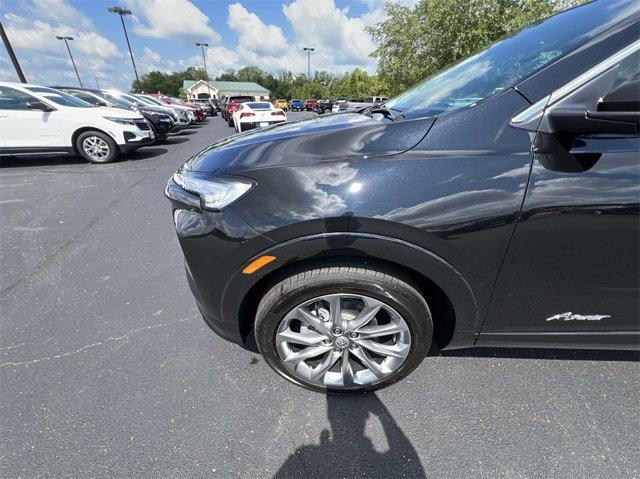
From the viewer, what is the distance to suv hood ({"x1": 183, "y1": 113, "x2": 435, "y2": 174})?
4.55 feet

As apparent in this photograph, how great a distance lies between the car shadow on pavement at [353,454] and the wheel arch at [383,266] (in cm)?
54

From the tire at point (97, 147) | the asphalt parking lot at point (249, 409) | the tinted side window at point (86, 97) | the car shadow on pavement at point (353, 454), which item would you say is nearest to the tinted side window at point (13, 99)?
the tire at point (97, 147)

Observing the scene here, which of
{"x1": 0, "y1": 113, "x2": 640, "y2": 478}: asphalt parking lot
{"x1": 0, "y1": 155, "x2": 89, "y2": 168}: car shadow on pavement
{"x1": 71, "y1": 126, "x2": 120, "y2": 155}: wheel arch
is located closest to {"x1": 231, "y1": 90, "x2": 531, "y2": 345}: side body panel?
{"x1": 0, "y1": 113, "x2": 640, "y2": 478}: asphalt parking lot

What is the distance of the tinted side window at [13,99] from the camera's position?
21.2 ft

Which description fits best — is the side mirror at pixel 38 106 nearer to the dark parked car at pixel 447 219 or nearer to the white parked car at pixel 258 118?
the white parked car at pixel 258 118

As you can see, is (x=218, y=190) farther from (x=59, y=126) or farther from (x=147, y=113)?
(x=147, y=113)

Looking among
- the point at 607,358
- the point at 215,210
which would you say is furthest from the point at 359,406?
the point at 607,358

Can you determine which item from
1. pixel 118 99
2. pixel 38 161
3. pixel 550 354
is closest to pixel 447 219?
pixel 550 354

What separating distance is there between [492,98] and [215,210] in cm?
132

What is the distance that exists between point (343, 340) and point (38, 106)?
8.32 m

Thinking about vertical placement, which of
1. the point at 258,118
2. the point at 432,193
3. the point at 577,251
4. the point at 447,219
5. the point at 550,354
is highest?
the point at 432,193

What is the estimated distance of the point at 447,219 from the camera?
1.34 meters

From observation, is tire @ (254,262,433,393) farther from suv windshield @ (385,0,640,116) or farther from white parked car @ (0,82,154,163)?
white parked car @ (0,82,154,163)

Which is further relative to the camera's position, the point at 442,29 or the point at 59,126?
the point at 442,29
